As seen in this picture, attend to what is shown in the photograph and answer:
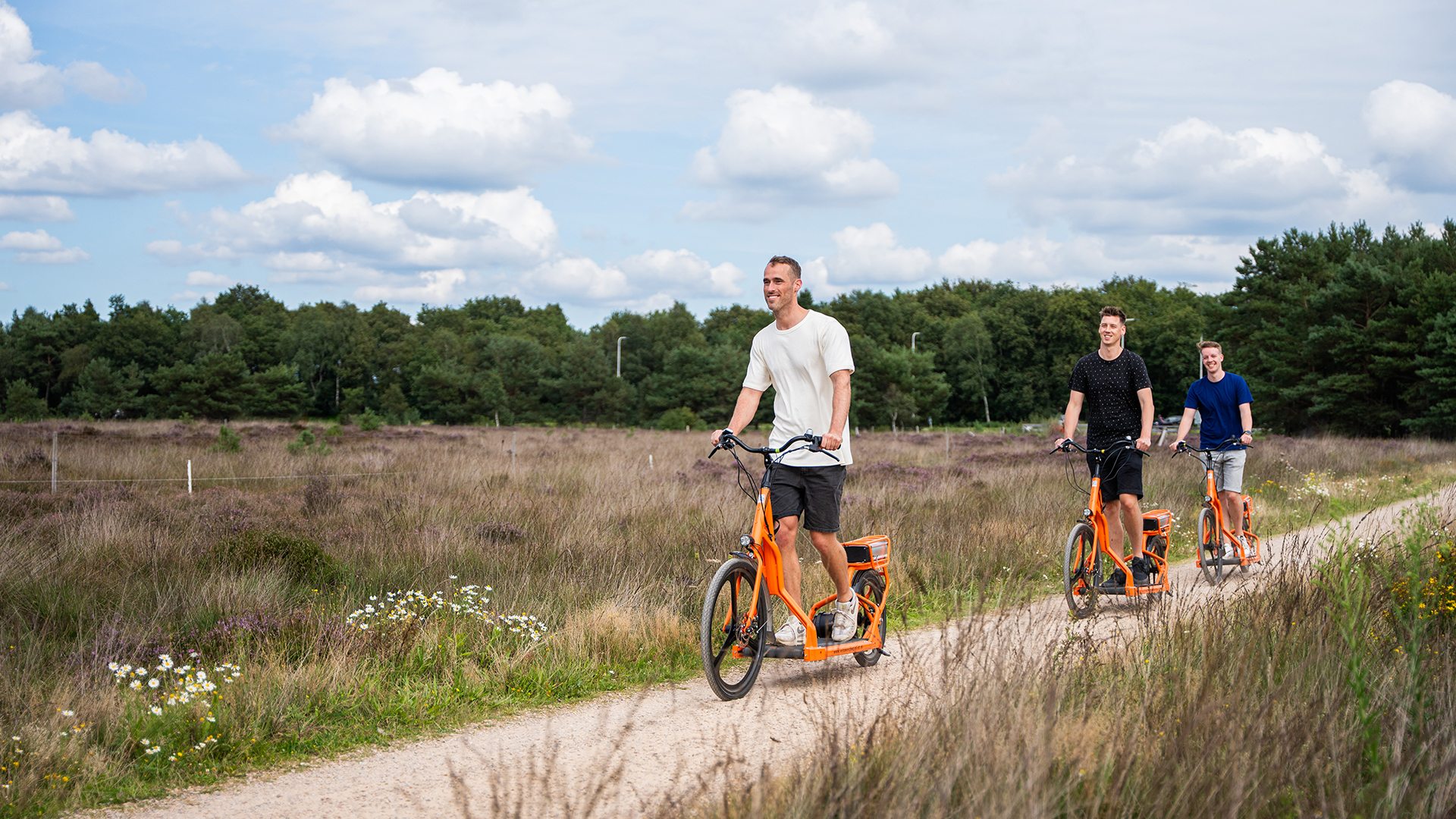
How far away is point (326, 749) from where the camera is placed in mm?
4199

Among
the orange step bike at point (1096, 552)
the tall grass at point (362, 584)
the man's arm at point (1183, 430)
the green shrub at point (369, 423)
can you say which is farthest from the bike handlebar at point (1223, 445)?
the green shrub at point (369, 423)

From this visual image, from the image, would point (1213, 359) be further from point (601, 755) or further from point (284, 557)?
point (284, 557)

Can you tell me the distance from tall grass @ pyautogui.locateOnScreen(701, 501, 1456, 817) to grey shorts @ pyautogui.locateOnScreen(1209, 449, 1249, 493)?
445cm

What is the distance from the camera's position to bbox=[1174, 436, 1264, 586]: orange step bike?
27.9ft

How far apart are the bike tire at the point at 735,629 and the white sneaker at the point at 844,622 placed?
38cm

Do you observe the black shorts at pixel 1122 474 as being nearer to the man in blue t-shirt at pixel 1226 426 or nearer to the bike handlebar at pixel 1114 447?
the bike handlebar at pixel 1114 447

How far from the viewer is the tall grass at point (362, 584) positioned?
4133 mm

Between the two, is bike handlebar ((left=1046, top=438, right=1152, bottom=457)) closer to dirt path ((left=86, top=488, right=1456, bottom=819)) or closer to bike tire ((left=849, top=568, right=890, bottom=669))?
dirt path ((left=86, top=488, right=1456, bottom=819))

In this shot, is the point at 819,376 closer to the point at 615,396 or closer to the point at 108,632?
the point at 108,632

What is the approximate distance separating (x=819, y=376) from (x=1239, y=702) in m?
2.40

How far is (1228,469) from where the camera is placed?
8.85 m

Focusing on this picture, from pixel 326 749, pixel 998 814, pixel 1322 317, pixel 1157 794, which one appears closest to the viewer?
pixel 998 814

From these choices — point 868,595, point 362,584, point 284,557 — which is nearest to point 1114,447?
point 868,595

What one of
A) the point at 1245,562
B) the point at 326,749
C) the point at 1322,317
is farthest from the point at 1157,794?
the point at 1322,317
